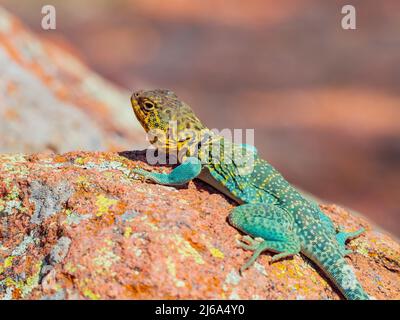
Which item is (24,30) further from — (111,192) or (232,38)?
(232,38)

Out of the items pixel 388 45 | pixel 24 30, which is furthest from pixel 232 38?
pixel 24 30

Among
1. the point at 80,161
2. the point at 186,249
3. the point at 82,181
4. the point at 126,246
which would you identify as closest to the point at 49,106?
the point at 80,161

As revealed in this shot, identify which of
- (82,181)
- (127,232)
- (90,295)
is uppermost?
(82,181)

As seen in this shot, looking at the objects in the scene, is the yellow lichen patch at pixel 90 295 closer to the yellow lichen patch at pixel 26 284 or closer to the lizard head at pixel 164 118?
the yellow lichen patch at pixel 26 284

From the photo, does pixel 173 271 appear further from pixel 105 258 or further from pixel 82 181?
pixel 82 181

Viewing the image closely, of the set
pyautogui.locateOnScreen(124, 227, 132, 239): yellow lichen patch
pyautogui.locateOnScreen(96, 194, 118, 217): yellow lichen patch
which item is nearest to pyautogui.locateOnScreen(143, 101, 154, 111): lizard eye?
pyautogui.locateOnScreen(96, 194, 118, 217): yellow lichen patch

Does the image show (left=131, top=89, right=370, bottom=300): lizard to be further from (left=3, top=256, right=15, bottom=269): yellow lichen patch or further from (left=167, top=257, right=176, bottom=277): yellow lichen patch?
(left=3, top=256, right=15, bottom=269): yellow lichen patch
